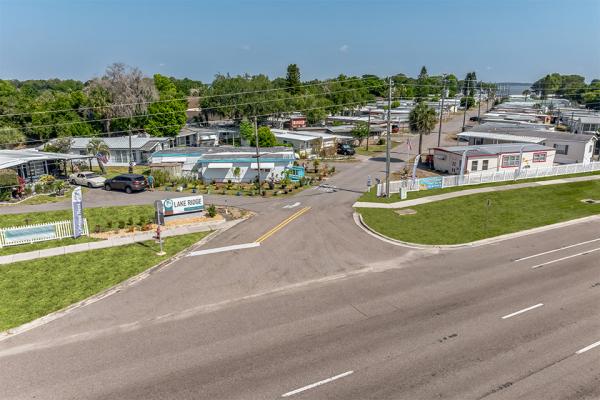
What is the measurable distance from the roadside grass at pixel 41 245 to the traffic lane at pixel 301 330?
12353 mm

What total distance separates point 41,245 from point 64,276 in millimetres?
5980

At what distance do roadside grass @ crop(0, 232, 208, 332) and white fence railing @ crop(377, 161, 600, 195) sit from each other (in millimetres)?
20069

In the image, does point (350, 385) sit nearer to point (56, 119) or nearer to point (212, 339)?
point (212, 339)

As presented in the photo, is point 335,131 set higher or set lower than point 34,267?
higher

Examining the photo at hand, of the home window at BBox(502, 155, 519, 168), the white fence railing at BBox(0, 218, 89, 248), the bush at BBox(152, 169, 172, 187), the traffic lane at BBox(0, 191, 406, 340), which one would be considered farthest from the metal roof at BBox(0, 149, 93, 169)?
the home window at BBox(502, 155, 519, 168)

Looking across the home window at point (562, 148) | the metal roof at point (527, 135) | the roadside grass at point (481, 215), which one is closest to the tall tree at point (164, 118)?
the roadside grass at point (481, 215)

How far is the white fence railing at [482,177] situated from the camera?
123ft

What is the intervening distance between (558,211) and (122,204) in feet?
115

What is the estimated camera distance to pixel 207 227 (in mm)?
28594

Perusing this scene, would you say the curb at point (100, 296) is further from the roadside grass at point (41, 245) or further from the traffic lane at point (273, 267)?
the roadside grass at point (41, 245)

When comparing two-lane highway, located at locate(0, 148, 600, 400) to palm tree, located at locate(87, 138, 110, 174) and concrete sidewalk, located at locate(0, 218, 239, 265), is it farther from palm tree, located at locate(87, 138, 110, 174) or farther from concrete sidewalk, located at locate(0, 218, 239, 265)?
palm tree, located at locate(87, 138, 110, 174)

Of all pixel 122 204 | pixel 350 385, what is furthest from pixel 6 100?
Answer: pixel 350 385

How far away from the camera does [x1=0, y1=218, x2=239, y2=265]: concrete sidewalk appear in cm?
2303

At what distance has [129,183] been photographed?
1519 inches
